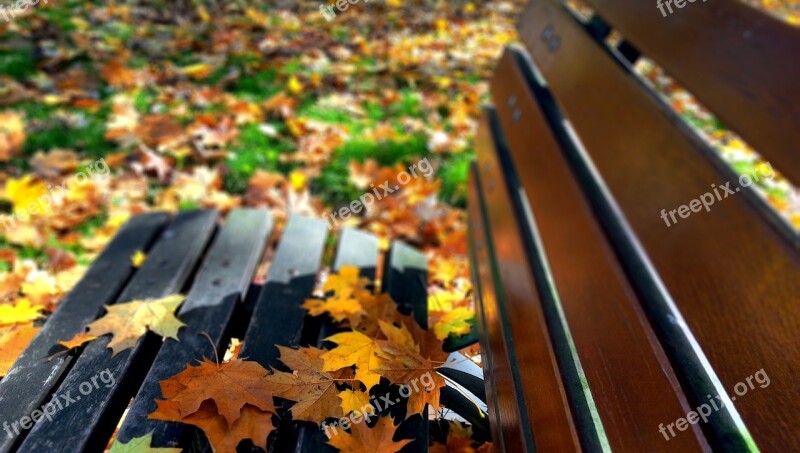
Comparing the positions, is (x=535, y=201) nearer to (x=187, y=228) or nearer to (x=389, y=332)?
(x=389, y=332)

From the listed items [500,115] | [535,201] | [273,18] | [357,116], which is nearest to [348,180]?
[357,116]

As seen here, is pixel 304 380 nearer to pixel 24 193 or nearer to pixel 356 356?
pixel 356 356

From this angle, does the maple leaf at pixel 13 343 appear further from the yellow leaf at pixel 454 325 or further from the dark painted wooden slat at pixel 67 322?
the yellow leaf at pixel 454 325

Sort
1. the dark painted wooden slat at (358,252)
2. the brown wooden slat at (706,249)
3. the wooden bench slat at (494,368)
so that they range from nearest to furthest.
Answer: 1. the brown wooden slat at (706,249)
2. the wooden bench slat at (494,368)
3. the dark painted wooden slat at (358,252)

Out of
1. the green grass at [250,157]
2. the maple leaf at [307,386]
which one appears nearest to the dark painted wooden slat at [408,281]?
the maple leaf at [307,386]

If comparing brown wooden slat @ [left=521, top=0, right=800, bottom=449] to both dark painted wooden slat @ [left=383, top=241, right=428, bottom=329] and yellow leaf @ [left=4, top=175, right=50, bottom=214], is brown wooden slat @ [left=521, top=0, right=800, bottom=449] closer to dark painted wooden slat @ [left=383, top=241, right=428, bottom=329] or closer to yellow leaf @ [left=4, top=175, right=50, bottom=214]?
dark painted wooden slat @ [left=383, top=241, right=428, bottom=329]

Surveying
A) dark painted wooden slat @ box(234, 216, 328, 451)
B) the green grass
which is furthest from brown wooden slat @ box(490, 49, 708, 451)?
the green grass
